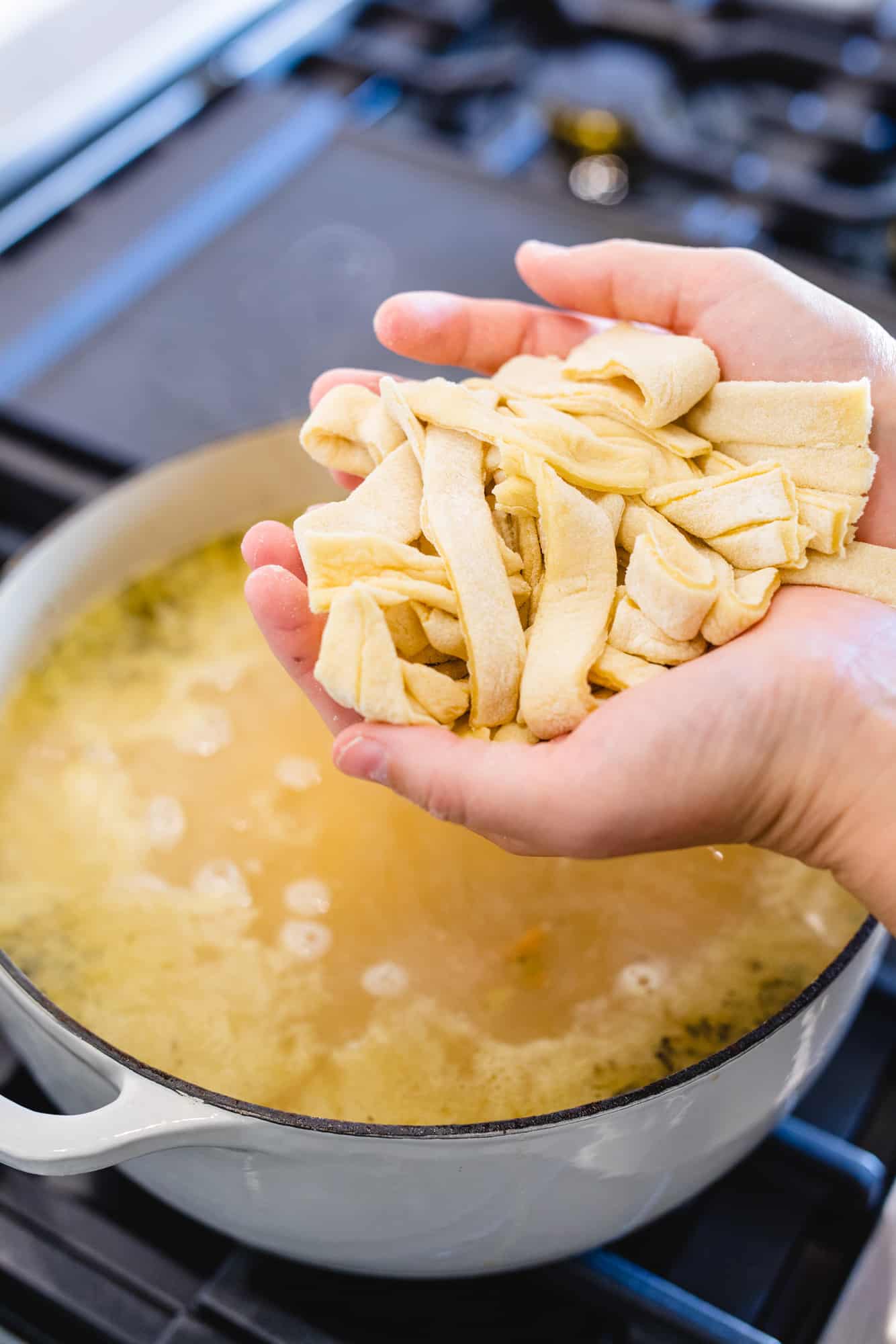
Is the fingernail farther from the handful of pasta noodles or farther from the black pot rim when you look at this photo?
the black pot rim

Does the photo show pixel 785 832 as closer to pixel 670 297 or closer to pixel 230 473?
pixel 670 297

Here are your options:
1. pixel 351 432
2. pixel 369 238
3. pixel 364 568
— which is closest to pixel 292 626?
pixel 364 568

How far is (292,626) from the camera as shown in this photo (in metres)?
0.72

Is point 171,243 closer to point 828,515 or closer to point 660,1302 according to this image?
point 828,515

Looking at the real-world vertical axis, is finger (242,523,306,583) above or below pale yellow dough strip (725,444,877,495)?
above

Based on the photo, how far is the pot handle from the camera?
1.96ft

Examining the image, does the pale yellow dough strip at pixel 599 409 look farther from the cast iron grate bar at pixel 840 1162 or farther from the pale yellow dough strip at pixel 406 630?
the cast iron grate bar at pixel 840 1162

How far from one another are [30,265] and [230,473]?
476 millimetres

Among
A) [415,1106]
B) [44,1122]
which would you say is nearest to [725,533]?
[415,1106]

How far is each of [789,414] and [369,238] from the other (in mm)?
745

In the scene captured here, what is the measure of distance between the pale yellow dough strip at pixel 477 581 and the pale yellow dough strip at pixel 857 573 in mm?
182

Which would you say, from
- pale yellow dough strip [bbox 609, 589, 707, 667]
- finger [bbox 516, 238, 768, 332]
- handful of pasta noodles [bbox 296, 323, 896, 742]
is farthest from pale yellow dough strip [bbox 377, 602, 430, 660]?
finger [bbox 516, 238, 768, 332]

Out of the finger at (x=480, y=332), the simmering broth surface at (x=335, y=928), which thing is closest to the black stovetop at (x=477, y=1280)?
the simmering broth surface at (x=335, y=928)

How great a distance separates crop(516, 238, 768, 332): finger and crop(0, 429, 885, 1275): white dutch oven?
452 mm
